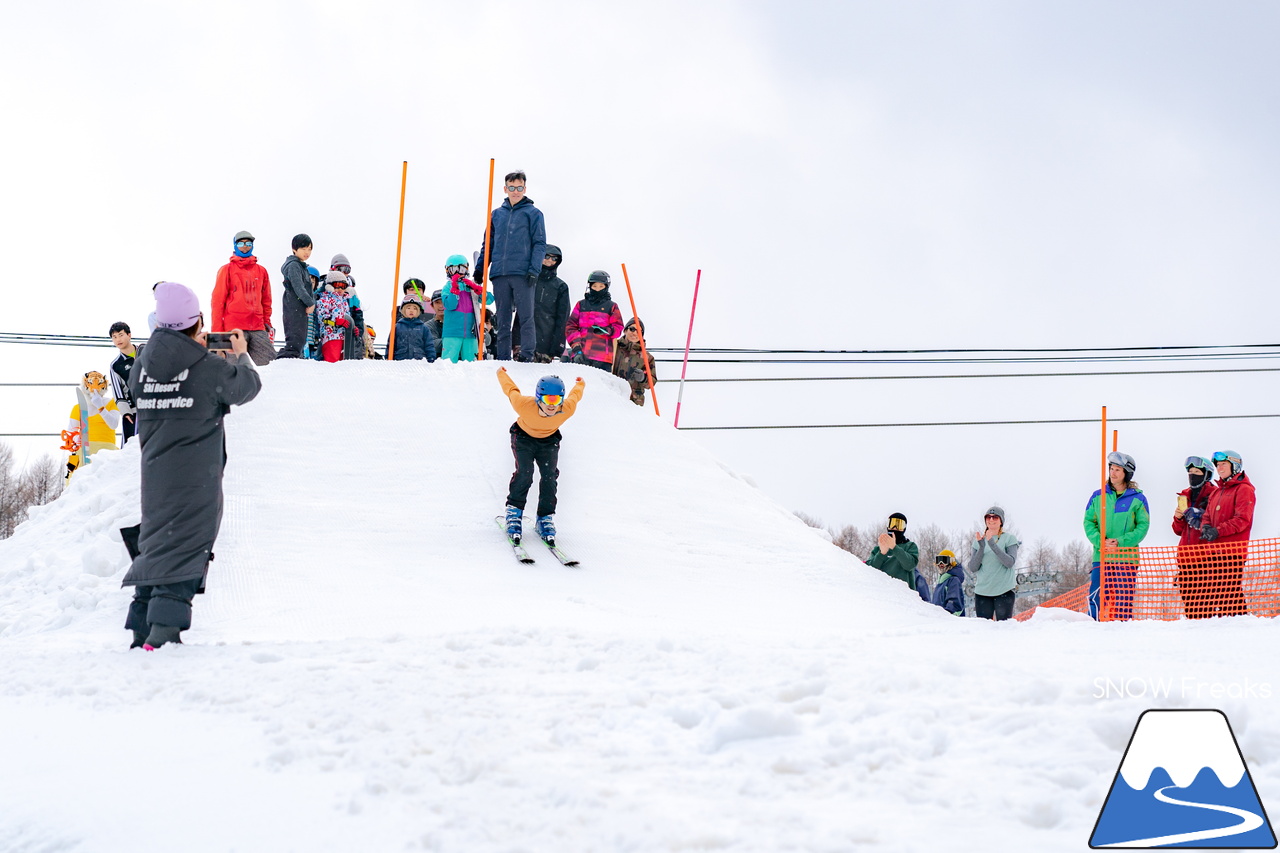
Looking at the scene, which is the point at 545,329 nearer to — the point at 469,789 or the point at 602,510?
the point at 602,510

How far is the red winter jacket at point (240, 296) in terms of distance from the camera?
998cm

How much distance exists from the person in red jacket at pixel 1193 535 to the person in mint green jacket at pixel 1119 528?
1.08ft

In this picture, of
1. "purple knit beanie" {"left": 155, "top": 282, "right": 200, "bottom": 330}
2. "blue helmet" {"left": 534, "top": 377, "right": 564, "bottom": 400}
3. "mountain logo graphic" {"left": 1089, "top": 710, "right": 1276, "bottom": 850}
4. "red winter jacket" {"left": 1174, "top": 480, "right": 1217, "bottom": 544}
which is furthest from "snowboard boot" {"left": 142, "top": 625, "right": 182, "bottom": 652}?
"red winter jacket" {"left": 1174, "top": 480, "right": 1217, "bottom": 544}

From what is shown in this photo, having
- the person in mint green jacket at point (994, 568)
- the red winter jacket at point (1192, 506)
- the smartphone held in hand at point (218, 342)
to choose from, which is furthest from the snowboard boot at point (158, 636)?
the red winter jacket at point (1192, 506)

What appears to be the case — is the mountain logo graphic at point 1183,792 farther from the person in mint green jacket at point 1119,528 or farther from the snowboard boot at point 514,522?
the snowboard boot at point 514,522

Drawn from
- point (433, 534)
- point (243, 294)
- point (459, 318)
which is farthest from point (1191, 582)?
point (243, 294)

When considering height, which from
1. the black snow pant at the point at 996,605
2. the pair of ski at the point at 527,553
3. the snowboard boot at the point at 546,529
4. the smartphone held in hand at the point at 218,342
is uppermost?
the smartphone held in hand at the point at 218,342

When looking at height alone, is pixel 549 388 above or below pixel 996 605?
above

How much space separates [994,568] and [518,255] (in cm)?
550

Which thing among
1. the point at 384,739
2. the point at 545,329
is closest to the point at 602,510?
the point at 545,329

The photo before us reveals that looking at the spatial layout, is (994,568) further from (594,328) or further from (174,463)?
(174,463)

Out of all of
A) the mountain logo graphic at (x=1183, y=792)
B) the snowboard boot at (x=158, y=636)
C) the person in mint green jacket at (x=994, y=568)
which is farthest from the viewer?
the person in mint green jacket at (x=994, y=568)

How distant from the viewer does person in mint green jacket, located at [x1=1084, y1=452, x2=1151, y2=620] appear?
7359mm

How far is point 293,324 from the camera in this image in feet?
36.9
